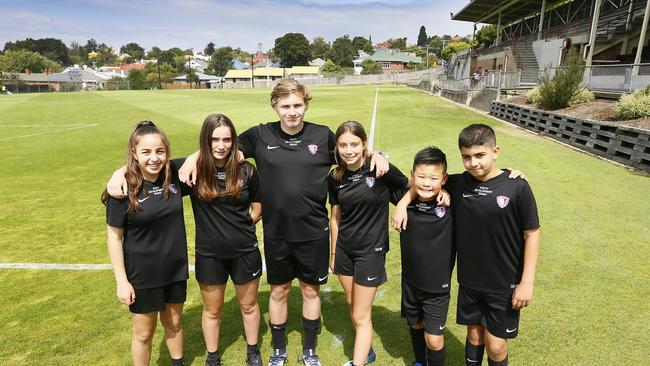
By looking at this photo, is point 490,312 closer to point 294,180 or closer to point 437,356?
point 437,356

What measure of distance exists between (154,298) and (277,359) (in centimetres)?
122

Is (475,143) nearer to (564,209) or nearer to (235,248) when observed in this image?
(235,248)

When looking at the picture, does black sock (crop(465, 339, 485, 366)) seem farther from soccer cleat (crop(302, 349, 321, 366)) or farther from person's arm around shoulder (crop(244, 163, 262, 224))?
person's arm around shoulder (crop(244, 163, 262, 224))

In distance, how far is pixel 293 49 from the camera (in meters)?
139

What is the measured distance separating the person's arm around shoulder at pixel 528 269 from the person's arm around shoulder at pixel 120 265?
8.97ft

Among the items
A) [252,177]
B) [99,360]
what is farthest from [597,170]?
[99,360]

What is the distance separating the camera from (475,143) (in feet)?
9.07

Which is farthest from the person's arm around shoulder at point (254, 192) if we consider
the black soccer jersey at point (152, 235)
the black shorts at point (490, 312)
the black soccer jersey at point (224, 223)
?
the black shorts at point (490, 312)

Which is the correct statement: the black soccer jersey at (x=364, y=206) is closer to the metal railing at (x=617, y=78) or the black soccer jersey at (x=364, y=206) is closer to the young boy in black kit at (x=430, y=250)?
the young boy in black kit at (x=430, y=250)

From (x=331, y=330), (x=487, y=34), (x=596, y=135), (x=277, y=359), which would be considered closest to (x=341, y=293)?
(x=331, y=330)

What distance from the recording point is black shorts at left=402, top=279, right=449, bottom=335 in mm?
3066

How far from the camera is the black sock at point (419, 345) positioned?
335cm

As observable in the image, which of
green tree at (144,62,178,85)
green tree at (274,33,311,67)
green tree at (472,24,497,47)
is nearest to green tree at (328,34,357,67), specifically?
green tree at (274,33,311,67)

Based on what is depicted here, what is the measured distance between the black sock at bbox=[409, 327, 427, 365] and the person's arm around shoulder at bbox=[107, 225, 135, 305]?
7.37 feet
